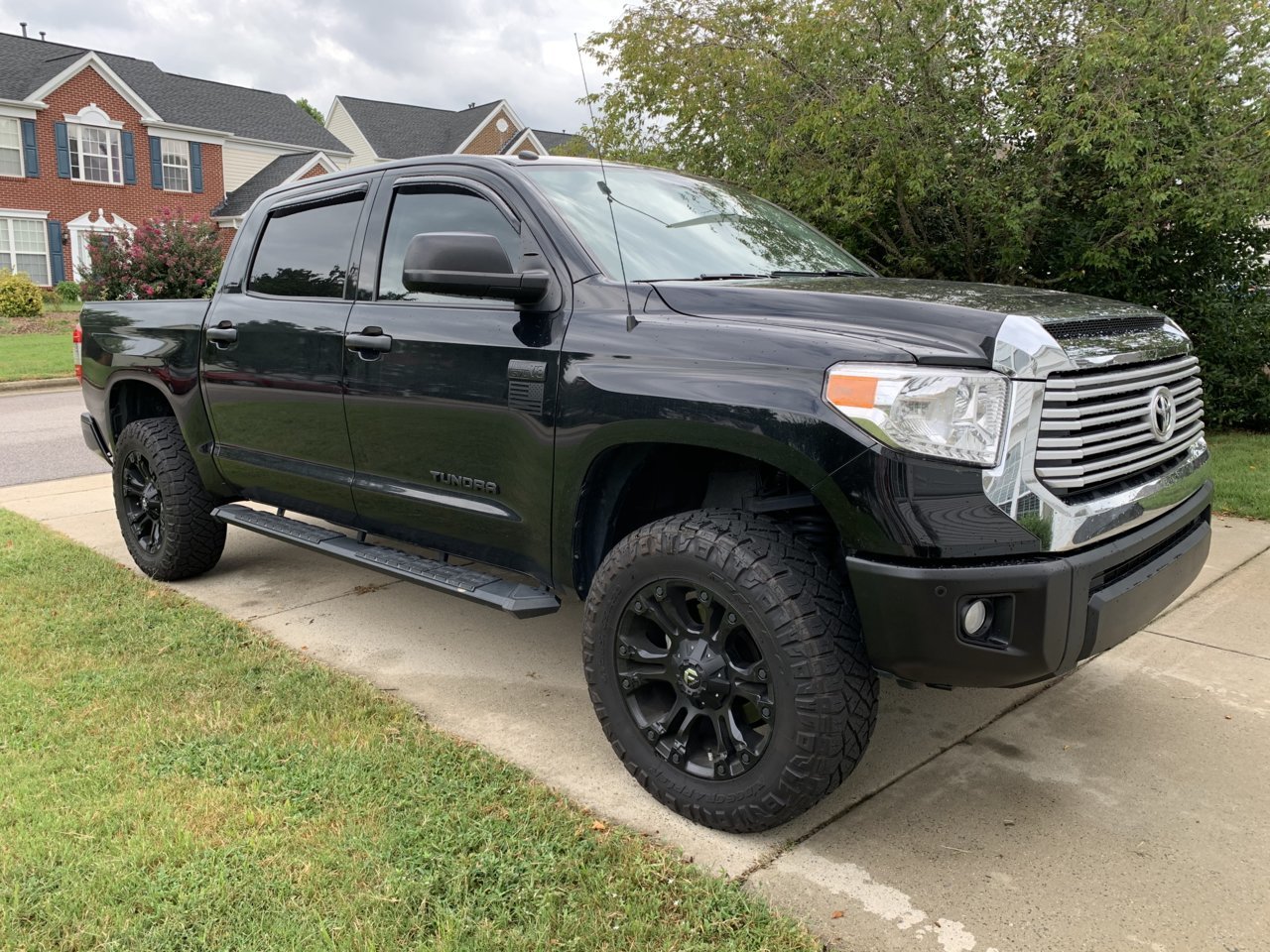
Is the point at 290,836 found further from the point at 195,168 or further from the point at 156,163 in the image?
the point at 195,168

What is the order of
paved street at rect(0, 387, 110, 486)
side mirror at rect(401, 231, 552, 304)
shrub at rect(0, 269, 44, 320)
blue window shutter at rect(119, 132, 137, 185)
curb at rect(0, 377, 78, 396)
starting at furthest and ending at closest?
1. blue window shutter at rect(119, 132, 137, 185)
2. shrub at rect(0, 269, 44, 320)
3. curb at rect(0, 377, 78, 396)
4. paved street at rect(0, 387, 110, 486)
5. side mirror at rect(401, 231, 552, 304)

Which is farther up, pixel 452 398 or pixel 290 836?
pixel 452 398

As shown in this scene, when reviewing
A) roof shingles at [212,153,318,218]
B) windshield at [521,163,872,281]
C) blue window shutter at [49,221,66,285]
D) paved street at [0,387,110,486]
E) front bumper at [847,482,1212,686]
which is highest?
roof shingles at [212,153,318,218]

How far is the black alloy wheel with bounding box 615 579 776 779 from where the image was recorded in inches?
107

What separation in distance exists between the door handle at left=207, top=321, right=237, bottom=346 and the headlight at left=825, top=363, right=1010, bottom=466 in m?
3.13

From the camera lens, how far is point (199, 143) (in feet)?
112

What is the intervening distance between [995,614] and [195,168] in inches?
1457

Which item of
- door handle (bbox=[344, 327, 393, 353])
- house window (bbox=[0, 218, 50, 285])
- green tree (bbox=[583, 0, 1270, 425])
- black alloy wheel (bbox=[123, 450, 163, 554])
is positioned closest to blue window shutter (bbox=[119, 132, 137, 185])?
house window (bbox=[0, 218, 50, 285])

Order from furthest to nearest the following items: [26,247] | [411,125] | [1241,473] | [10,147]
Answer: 1. [411,125]
2. [26,247]
3. [10,147]
4. [1241,473]

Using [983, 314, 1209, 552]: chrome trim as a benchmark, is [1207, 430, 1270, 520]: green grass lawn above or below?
below

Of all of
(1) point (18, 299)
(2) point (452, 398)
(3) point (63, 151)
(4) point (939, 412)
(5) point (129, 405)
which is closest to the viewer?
(4) point (939, 412)

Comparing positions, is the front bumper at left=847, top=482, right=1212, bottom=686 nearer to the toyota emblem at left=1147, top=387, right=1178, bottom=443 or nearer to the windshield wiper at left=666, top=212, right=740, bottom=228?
the toyota emblem at left=1147, top=387, right=1178, bottom=443

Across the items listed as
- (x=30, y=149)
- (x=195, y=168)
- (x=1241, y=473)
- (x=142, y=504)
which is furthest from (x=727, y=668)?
(x=195, y=168)

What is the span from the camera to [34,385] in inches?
577
